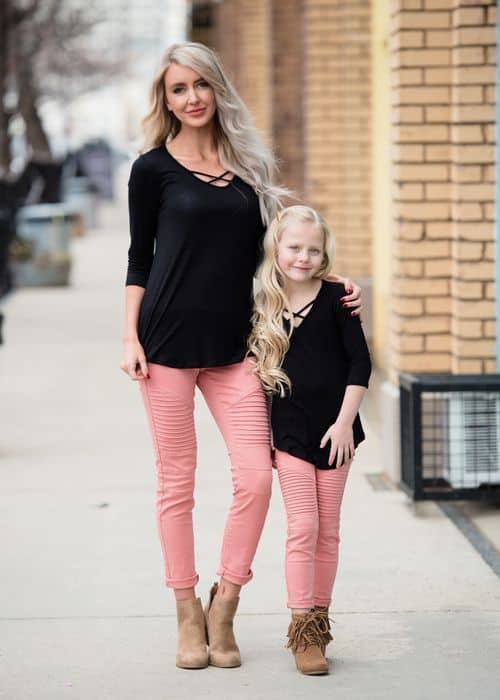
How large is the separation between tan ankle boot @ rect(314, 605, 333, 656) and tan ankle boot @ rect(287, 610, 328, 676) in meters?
0.01

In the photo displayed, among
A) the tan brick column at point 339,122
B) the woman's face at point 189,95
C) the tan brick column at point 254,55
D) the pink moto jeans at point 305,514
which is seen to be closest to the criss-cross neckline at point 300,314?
the pink moto jeans at point 305,514

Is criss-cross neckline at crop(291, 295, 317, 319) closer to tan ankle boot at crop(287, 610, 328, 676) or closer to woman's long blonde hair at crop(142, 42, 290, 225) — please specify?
woman's long blonde hair at crop(142, 42, 290, 225)

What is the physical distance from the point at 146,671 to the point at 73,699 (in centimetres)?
32

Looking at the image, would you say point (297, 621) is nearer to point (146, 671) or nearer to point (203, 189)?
point (146, 671)

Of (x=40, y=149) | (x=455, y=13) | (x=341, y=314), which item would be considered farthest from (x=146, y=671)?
(x=40, y=149)

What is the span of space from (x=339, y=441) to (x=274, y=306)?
1.44 ft

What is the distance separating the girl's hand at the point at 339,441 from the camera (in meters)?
4.39

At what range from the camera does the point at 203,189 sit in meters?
4.45

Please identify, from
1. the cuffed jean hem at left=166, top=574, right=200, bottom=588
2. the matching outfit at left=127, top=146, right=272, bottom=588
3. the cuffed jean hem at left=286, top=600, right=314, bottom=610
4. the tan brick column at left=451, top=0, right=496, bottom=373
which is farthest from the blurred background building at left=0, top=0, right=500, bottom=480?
the cuffed jean hem at left=286, top=600, right=314, bottom=610

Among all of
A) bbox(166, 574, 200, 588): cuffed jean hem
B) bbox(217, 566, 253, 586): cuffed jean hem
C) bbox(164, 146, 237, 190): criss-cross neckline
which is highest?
bbox(164, 146, 237, 190): criss-cross neckline

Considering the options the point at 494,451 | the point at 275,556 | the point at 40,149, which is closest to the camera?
the point at 275,556

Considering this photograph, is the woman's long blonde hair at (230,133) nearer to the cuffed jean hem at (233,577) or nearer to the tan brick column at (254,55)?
the cuffed jean hem at (233,577)

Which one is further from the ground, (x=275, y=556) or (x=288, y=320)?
(x=288, y=320)

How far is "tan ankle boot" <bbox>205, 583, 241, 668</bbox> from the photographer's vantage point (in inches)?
180
